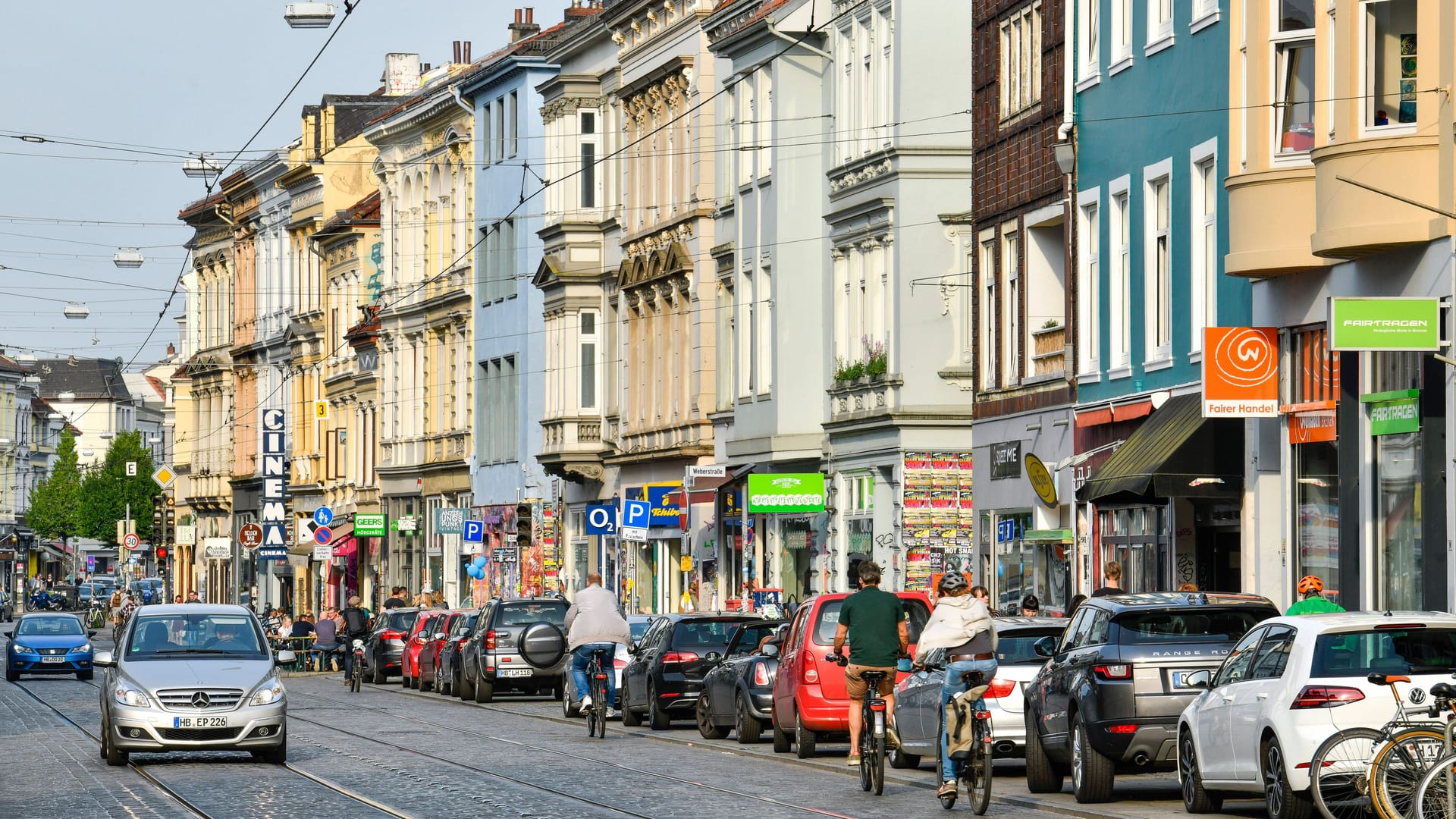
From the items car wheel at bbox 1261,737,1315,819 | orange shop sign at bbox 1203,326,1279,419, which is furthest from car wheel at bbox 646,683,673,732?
car wheel at bbox 1261,737,1315,819

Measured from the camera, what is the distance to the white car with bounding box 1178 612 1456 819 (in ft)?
53.1

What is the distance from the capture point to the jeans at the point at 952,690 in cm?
1877

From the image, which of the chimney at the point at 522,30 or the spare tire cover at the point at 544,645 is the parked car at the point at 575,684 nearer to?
the spare tire cover at the point at 544,645

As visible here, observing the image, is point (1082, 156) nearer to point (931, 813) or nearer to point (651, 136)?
point (931, 813)

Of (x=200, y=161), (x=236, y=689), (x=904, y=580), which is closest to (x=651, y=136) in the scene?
(x=200, y=161)

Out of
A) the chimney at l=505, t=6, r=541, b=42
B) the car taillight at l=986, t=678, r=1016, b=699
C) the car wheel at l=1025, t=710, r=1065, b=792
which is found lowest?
A: the car wheel at l=1025, t=710, r=1065, b=792

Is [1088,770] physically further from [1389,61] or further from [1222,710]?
[1389,61]

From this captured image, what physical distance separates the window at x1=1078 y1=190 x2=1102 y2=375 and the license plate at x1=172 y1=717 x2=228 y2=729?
50.0 feet

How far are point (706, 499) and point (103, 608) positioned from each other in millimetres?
71595

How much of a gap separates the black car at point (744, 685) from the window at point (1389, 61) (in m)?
7.94

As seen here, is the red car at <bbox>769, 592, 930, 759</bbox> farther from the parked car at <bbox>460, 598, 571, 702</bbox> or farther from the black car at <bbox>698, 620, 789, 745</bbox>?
the parked car at <bbox>460, 598, 571, 702</bbox>

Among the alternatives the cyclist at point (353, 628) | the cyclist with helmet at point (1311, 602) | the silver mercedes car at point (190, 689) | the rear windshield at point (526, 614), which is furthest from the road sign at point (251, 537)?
the cyclist with helmet at point (1311, 602)

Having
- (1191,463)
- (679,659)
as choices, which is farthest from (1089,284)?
(679,659)

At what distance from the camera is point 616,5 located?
58969 mm
